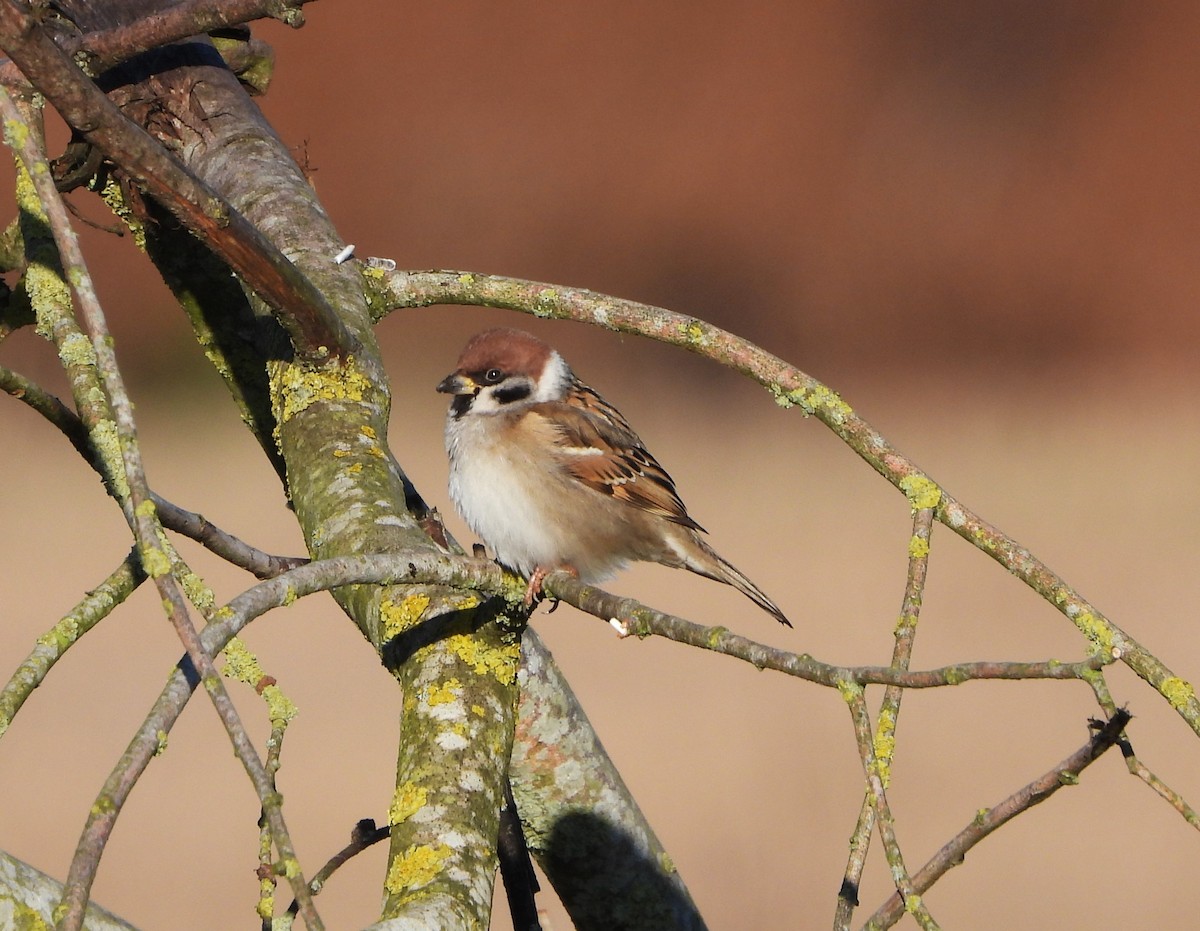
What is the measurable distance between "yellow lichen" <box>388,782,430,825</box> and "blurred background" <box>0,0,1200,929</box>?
507 centimetres

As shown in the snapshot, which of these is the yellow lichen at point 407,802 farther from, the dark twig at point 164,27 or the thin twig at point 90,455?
the dark twig at point 164,27

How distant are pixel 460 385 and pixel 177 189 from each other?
4.69ft

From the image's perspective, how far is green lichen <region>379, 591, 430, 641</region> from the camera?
75.7 inches

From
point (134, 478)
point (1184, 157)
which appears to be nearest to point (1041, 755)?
point (1184, 157)

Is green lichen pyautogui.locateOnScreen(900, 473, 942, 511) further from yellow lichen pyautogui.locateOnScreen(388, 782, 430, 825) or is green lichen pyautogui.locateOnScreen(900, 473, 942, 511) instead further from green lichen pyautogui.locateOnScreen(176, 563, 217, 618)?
green lichen pyautogui.locateOnScreen(176, 563, 217, 618)

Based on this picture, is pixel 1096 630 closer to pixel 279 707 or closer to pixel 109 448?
pixel 279 707

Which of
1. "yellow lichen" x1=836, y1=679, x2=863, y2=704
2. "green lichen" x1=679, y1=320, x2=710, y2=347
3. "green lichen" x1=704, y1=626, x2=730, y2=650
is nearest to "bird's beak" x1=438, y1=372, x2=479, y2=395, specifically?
"green lichen" x1=679, y1=320, x2=710, y2=347

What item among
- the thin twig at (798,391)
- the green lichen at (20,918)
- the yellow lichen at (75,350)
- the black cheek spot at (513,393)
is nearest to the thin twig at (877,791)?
the thin twig at (798,391)

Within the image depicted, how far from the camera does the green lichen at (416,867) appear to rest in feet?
5.08

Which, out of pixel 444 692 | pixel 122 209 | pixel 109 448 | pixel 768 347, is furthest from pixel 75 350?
pixel 768 347

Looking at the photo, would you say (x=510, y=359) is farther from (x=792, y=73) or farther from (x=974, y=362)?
(x=974, y=362)

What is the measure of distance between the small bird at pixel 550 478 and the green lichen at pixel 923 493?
36.5 inches

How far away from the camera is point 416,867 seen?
1.58m

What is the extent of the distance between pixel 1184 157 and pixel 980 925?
443cm
